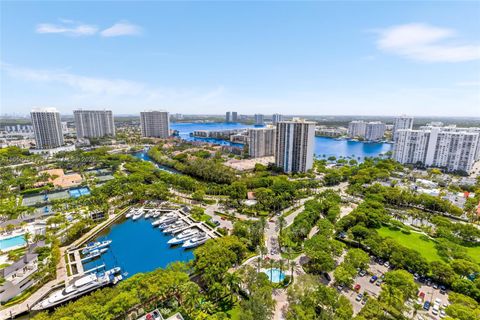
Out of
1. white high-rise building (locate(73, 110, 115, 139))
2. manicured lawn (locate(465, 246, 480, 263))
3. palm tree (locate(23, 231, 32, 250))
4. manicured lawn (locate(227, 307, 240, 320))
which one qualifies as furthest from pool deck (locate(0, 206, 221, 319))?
white high-rise building (locate(73, 110, 115, 139))

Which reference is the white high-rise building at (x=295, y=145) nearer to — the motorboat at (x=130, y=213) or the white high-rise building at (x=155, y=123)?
the motorboat at (x=130, y=213)

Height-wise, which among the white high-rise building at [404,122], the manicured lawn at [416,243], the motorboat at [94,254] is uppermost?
the white high-rise building at [404,122]

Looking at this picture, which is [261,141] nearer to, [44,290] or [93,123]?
[44,290]

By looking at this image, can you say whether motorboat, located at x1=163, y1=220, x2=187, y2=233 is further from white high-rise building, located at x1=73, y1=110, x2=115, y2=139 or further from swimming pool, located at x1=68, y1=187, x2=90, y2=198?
white high-rise building, located at x1=73, y1=110, x2=115, y2=139

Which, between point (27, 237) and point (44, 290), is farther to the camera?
point (27, 237)

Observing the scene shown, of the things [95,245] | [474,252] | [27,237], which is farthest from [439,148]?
[27,237]

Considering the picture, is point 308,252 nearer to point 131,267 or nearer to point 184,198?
point 131,267

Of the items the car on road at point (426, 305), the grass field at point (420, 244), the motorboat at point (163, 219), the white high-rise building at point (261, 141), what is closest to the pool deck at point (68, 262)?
the motorboat at point (163, 219)
